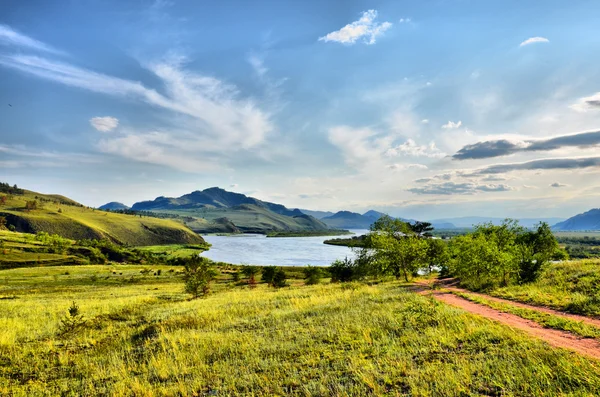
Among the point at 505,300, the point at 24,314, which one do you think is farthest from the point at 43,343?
the point at 505,300

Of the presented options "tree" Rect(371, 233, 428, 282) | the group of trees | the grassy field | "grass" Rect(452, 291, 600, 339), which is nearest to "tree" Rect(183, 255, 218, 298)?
the grassy field

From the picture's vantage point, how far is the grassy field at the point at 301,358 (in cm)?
846

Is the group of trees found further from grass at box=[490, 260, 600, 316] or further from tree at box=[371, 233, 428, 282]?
grass at box=[490, 260, 600, 316]

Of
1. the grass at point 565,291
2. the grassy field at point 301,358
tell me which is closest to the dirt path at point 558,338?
the grassy field at point 301,358

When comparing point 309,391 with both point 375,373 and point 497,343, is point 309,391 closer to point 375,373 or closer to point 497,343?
point 375,373

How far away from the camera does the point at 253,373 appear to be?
10258 millimetres

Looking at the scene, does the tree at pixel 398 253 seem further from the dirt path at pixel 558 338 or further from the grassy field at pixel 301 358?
the dirt path at pixel 558 338

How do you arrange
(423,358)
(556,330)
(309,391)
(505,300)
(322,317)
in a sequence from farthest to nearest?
(505,300)
(322,317)
(556,330)
(423,358)
(309,391)

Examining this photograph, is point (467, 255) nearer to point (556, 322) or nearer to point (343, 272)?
point (556, 322)

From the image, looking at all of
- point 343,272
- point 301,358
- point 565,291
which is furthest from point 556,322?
point 343,272

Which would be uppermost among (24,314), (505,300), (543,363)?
(543,363)

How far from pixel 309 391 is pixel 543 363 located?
683 cm

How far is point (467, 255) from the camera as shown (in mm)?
35469

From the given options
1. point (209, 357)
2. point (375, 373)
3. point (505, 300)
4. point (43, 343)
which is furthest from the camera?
point (505, 300)
